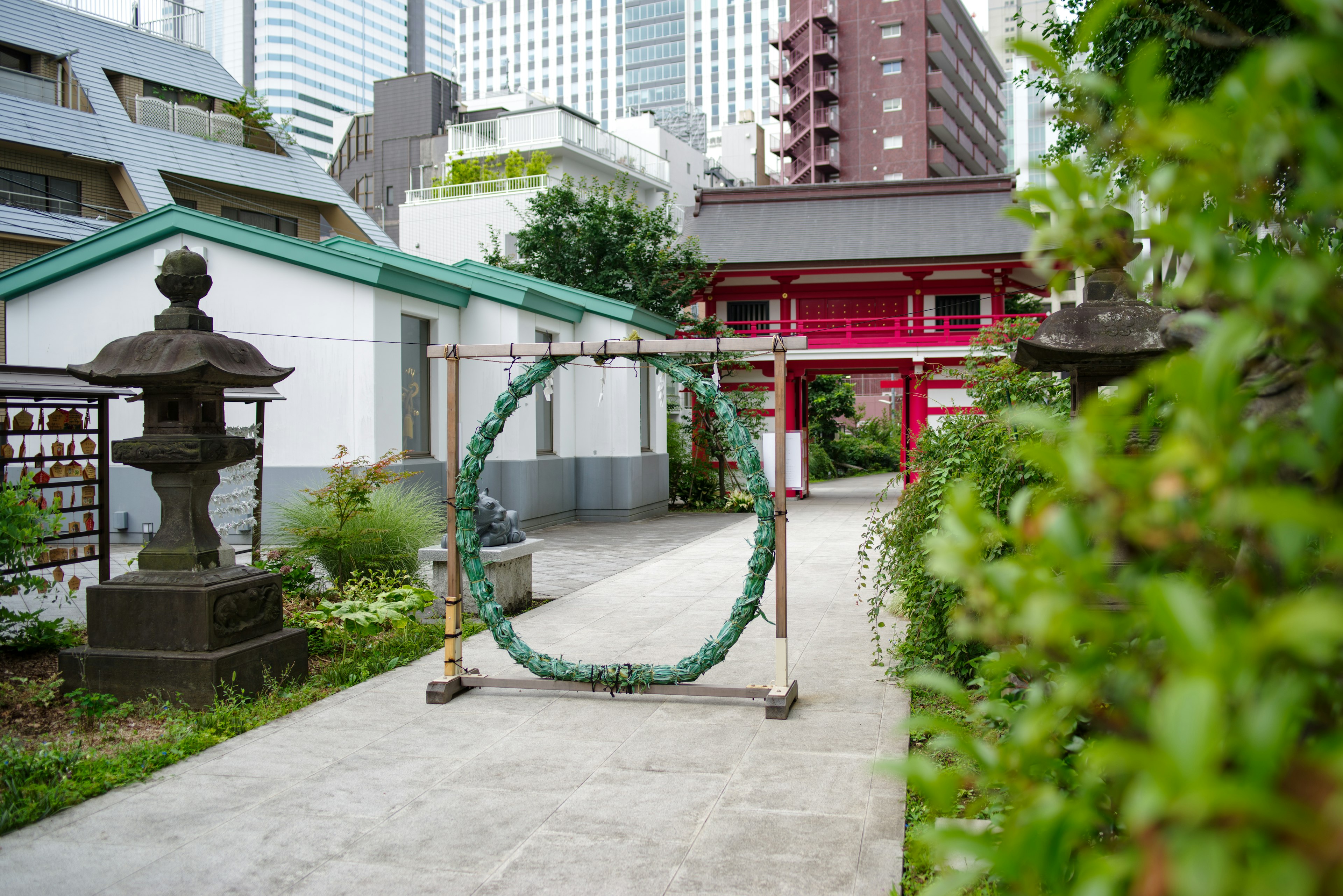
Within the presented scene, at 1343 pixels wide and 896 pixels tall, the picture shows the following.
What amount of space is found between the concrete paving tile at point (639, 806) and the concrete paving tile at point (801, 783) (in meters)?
0.12

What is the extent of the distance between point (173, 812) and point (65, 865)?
1.65ft

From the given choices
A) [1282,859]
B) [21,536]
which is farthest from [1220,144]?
[21,536]

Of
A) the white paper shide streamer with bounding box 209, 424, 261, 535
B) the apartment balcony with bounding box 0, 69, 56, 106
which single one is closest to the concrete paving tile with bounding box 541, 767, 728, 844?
the white paper shide streamer with bounding box 209, 424, 261, 535

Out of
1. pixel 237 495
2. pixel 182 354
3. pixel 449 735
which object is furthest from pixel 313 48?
pixel 449 735

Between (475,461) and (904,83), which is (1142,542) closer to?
(475,461)

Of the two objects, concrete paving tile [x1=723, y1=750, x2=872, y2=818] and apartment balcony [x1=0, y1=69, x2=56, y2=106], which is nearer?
concrete paving tile [x1=723, y1=750, x2=872, y2=818]

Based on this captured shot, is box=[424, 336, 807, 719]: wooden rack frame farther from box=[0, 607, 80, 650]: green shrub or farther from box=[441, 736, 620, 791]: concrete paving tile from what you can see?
box=[0, 607, 80, 650]: green shrub

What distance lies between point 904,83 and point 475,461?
5003cm

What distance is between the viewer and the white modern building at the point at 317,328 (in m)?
11.6

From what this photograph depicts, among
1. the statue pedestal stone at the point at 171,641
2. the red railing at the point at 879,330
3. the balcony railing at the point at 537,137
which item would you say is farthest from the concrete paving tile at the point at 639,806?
the balcony railing at the point at 537,137

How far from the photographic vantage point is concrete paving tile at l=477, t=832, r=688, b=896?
328 centimetres

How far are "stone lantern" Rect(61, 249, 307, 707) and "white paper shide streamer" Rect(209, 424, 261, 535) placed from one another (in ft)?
5.42

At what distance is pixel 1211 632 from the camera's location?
2.48 ft

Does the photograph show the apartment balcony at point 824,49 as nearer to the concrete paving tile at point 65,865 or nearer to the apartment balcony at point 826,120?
the apartment balcony at point 826,120
